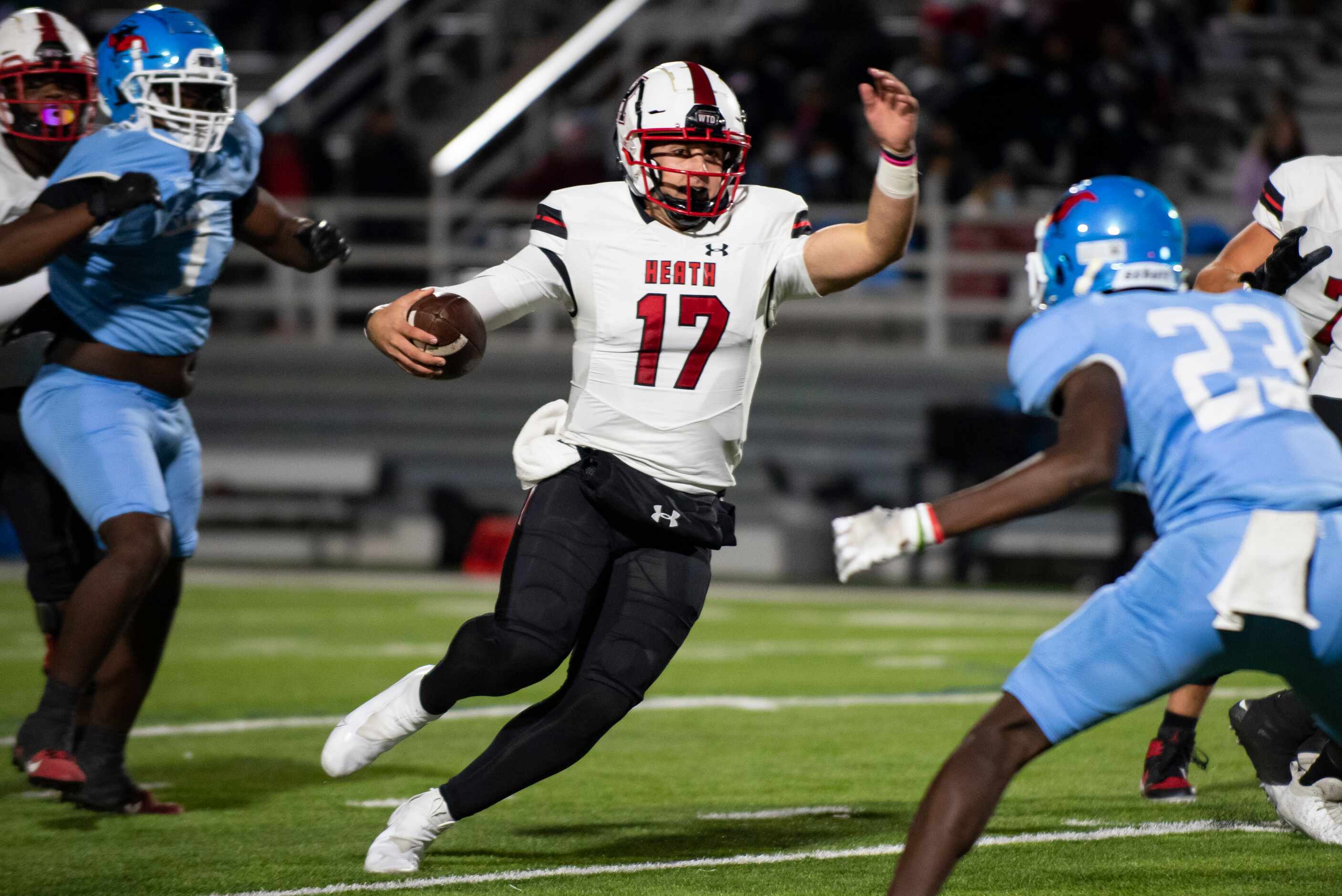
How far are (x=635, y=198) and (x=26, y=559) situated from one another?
2309 mm

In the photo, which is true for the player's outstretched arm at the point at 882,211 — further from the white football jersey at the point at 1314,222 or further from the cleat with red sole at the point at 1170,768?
the cleat with red sole at the point at 1170,768

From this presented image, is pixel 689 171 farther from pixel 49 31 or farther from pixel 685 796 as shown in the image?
pixel 49 31

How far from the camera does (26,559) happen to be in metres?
5.17

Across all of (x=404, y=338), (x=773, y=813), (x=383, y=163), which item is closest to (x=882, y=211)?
(x=404, y=338)

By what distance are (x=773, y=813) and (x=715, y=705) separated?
206 cm

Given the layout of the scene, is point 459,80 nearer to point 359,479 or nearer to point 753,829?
point 359,479

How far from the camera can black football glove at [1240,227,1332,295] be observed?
406cm

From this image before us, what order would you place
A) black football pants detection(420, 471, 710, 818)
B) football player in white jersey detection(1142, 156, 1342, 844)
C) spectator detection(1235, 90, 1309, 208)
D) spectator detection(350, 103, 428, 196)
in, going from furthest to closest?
spectator detection(350, 103, 428, 196) < spectator detection(1235, 90, 1309, 208) < football player in white jersey detection(1142, 156, 1342, 844) < black football pants detection(420, 471, 710, 818)

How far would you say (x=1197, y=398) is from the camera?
2949 mm

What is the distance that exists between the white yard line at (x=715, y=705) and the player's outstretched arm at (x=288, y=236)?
1909 millimetres

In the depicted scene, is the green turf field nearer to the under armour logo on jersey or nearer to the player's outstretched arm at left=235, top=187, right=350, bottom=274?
the under armour logo on jersey

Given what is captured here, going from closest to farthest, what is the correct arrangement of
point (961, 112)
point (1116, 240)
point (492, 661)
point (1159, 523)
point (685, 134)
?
point (1159, 523)
point (1116, 240)
point (492, 661)
point (685, 134)
point (961, 112)

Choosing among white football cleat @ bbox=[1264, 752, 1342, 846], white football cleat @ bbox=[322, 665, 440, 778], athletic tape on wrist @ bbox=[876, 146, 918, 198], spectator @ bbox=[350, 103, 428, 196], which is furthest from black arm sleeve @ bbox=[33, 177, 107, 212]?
spectator @ bbox=[350, 103, 428, 196]

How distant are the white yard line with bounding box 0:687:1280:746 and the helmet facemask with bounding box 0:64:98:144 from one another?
222 centimetres
